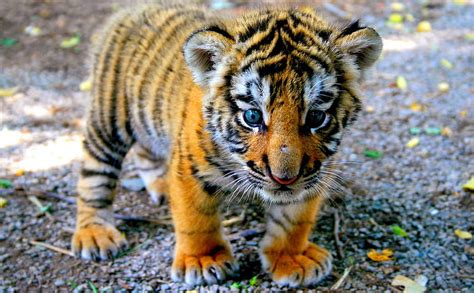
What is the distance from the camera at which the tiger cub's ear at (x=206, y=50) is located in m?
3.04

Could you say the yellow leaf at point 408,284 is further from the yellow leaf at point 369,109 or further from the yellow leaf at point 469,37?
the yellow leaf at point 469,37

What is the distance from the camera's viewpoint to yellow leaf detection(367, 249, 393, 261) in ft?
12.2

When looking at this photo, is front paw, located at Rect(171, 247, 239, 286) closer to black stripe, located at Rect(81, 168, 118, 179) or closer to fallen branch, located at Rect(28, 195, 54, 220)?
black stripe, located at Rect(81, 168, 118, 179)

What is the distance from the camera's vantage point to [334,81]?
302cm

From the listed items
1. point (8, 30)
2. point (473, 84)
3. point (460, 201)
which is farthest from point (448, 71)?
point (8, 30)

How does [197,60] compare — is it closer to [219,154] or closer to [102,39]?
[219,154]

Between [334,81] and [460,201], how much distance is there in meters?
1.76

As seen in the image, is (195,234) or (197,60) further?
(195,234)

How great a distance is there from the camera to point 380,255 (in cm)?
374

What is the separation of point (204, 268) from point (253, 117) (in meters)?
0.95

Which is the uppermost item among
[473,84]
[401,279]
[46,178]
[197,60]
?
[197,60]

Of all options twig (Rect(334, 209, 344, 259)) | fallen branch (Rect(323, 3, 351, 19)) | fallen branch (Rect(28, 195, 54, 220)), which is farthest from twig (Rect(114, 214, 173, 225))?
fallen branch (Rect(323, 3, 351, 19))

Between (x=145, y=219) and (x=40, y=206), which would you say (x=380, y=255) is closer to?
(x=145, y=219)

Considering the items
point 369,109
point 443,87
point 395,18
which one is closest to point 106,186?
point 369,109
